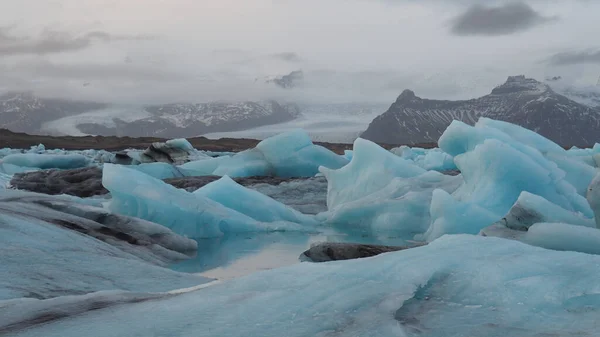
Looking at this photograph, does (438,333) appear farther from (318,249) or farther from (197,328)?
(318,249)

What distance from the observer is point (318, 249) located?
590cm

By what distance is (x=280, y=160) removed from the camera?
672 inches

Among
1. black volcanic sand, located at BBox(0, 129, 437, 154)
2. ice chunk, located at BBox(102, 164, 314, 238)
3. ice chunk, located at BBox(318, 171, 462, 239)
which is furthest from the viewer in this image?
black volcanic sand, located at BBox(0, 129, 437, 154)

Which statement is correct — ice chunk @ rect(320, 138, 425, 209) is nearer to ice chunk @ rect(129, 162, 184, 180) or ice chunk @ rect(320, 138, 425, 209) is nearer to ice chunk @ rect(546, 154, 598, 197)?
ice chunk @ rect(546, 154, 598, 197)

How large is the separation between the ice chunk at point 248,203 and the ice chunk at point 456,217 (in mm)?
2554

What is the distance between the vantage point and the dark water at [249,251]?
6.09 m

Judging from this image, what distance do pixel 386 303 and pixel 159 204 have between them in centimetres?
616

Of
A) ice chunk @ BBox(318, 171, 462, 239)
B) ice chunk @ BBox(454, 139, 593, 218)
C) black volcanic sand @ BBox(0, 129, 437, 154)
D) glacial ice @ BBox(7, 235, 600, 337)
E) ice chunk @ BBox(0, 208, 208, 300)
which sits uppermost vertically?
glacial ice @ BBox(7, 235, 600, 337)

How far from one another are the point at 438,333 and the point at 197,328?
2.90 ft

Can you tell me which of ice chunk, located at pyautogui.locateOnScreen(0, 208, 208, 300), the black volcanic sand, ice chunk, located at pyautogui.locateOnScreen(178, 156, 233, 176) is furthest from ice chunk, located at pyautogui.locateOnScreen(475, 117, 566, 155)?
the black volcanic sand

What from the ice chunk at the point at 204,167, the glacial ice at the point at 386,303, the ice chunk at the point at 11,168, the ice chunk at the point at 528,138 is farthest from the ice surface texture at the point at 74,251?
the ice chunk at the point at 11,168

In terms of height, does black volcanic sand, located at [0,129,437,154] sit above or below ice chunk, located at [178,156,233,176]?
below

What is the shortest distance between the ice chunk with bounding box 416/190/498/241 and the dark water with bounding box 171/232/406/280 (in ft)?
1.99

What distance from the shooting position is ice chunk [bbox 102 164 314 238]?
326 inches
